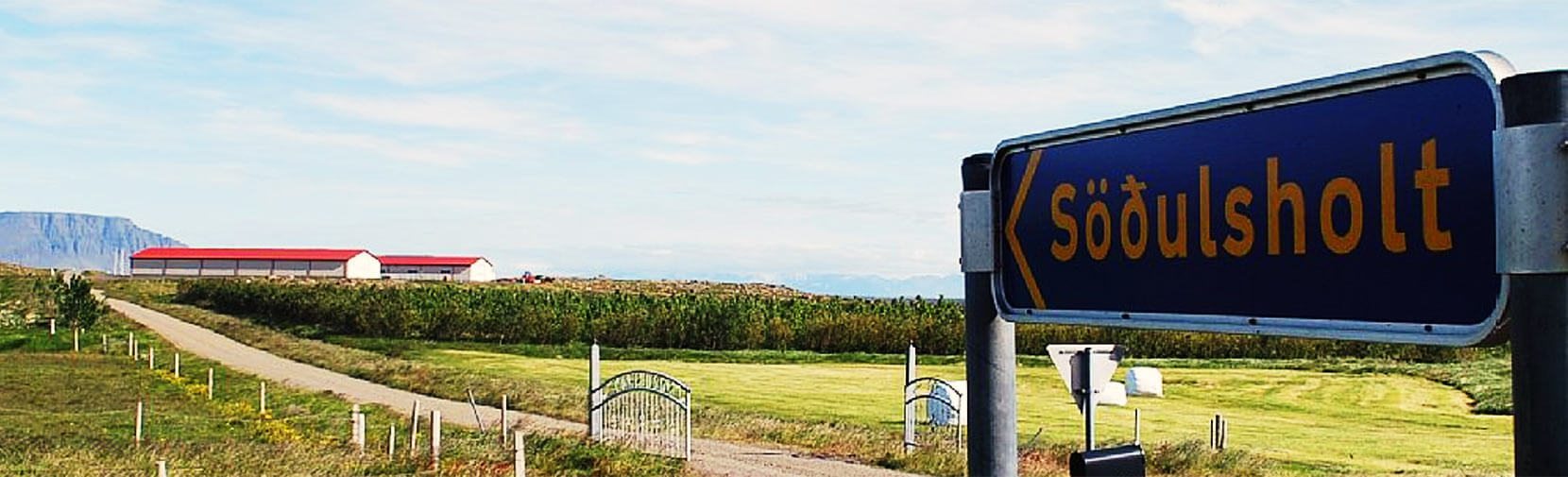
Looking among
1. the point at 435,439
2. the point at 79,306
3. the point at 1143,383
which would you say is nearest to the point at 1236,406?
the point at 1143,383

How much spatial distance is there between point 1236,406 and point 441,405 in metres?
17.4

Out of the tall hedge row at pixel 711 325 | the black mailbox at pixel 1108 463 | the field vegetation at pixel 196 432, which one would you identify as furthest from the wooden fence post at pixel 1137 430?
the tall hedge row at pixel 711 325

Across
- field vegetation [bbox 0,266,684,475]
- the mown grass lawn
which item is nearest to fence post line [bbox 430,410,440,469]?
field vegetation [bbox 0,266,684,475]

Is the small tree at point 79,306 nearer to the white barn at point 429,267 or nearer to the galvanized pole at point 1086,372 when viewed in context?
the galvanized pole at point 1086,372

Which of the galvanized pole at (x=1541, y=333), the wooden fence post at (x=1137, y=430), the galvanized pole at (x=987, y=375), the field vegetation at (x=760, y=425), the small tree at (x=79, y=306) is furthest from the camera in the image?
the small tree at (x=79, y=306)

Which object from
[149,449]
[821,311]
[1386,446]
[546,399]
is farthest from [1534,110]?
[821,311]

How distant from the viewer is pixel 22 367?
39.2 m

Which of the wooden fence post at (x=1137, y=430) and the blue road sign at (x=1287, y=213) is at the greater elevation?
the blue road sign at (x=1287, y=213)

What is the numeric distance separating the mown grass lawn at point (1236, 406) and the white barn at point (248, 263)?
87782mm

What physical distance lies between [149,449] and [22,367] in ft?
87.0

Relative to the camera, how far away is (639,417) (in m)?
20.7

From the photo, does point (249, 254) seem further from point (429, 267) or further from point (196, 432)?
point (196, 432)

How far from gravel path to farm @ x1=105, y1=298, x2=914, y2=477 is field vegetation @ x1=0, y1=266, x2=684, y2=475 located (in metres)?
0.85

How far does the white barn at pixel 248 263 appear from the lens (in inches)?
4919
